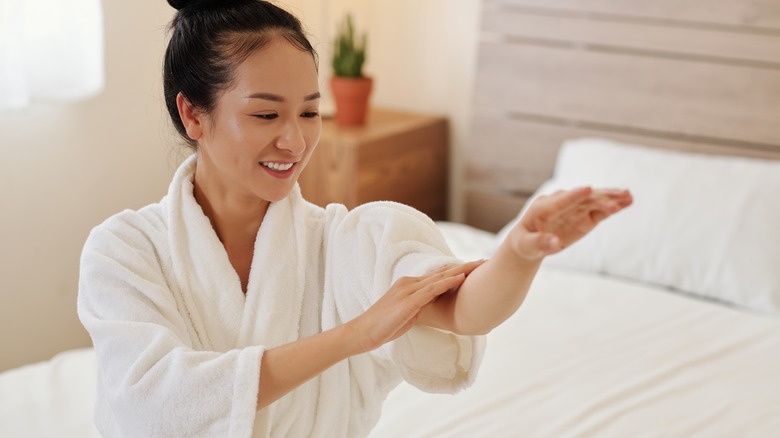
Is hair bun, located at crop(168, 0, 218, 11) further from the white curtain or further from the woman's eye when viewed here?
the white curtain

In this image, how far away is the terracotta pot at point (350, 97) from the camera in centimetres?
306

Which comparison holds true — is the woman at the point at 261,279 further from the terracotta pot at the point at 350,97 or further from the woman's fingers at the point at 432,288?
the terracotta pot at the point at 350,97

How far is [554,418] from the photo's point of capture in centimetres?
178

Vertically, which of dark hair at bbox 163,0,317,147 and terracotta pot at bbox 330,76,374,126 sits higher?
dark hair at bbox 163,0,317,147

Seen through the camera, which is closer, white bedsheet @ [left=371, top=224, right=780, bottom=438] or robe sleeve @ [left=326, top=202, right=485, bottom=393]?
robe sleeve @ [left=326, top=202, right=485, bottom=393]

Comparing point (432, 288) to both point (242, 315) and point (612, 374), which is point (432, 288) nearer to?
point (242, 315)

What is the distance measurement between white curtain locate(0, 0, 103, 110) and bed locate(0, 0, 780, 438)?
68 cm

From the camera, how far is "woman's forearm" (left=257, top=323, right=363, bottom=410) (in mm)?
1127

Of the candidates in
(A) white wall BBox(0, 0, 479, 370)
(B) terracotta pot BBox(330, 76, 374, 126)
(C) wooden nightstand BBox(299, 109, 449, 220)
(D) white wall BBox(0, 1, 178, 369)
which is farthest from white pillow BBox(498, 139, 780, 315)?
(D) white wall BBox(0, 1, 178, 369)

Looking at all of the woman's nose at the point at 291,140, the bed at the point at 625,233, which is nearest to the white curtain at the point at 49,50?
the bed at the point at 625,233

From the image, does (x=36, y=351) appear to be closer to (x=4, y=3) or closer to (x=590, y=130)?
(x=4, y=3)

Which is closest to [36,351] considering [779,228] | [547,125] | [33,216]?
[33,216]

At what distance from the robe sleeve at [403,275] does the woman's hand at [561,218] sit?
0.65ft

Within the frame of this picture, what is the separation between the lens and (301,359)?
1137mm
